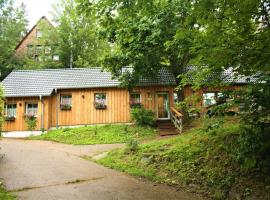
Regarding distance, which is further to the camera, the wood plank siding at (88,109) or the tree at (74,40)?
the tree at (74,40)

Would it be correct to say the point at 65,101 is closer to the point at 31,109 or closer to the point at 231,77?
the point at 31,109

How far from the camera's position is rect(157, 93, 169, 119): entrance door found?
2186 centimetres

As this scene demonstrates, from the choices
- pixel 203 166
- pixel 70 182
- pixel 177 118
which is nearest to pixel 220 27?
pixel 203 166

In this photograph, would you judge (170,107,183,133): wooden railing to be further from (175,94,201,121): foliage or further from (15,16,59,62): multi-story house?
(15,16,59,62): multi-story house

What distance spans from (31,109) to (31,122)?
1330 mm

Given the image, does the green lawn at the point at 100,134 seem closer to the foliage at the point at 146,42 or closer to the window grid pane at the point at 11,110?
the foliage at the point at 146,42

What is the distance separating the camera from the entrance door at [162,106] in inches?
861

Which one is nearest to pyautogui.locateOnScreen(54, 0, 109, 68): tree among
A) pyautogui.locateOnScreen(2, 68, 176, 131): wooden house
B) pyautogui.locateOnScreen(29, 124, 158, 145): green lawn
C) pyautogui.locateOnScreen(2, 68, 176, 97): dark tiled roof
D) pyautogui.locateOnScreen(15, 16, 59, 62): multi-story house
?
pyautogui.locateOnScreen(15, 16, 59, 62): multi-story house

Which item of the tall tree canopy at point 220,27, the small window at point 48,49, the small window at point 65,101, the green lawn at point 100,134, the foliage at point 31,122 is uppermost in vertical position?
the small window at point 48,49

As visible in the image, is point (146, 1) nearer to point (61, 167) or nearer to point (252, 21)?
point (252, 21)

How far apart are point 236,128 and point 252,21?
4.21 m

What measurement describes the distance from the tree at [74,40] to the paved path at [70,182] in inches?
983

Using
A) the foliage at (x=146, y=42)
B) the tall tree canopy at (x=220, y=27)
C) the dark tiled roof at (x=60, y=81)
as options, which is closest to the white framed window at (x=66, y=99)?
the dark tiled roof at (x=60, y=81)

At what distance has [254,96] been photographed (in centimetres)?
616
